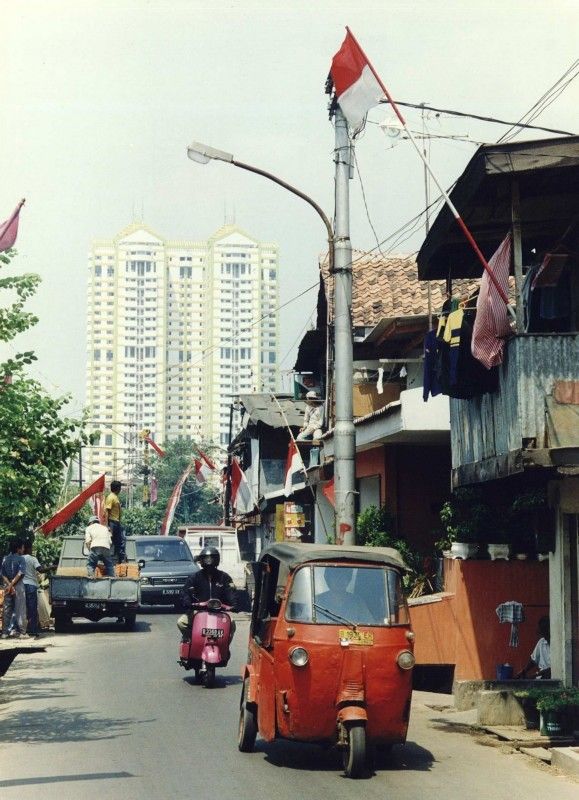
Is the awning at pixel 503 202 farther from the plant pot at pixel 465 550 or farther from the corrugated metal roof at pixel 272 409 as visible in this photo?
the corrugated metal roof at pixel 272 409

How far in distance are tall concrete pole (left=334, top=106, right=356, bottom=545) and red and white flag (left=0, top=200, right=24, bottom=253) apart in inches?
173

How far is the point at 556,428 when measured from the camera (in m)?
12.9

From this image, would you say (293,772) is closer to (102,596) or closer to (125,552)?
(102,596)

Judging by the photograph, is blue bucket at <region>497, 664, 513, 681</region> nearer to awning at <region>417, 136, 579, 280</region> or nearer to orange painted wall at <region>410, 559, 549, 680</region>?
orange painted wall at <region>410, 559, 549, 680</region>

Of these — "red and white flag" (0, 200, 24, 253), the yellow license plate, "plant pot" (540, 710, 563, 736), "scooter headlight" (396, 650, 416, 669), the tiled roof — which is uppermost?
the tiled roof

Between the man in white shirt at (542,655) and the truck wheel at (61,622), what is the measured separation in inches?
527

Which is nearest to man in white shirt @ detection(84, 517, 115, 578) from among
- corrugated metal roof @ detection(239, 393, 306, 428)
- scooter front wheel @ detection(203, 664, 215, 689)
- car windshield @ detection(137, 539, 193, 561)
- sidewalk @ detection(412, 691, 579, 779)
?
car windshield @ detection(137, 539, 193, 561)

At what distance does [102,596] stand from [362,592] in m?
16.0

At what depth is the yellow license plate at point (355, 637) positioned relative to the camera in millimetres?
10375

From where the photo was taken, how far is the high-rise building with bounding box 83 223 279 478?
151 meters

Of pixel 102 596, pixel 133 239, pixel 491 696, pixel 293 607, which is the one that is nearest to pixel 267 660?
pixel 293 607

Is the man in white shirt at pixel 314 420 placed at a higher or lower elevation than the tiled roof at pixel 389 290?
lower

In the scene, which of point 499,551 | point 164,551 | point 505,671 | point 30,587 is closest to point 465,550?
point 499,551

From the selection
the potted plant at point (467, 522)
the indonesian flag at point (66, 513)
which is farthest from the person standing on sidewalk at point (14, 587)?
the potted plant at point (467, 522)
